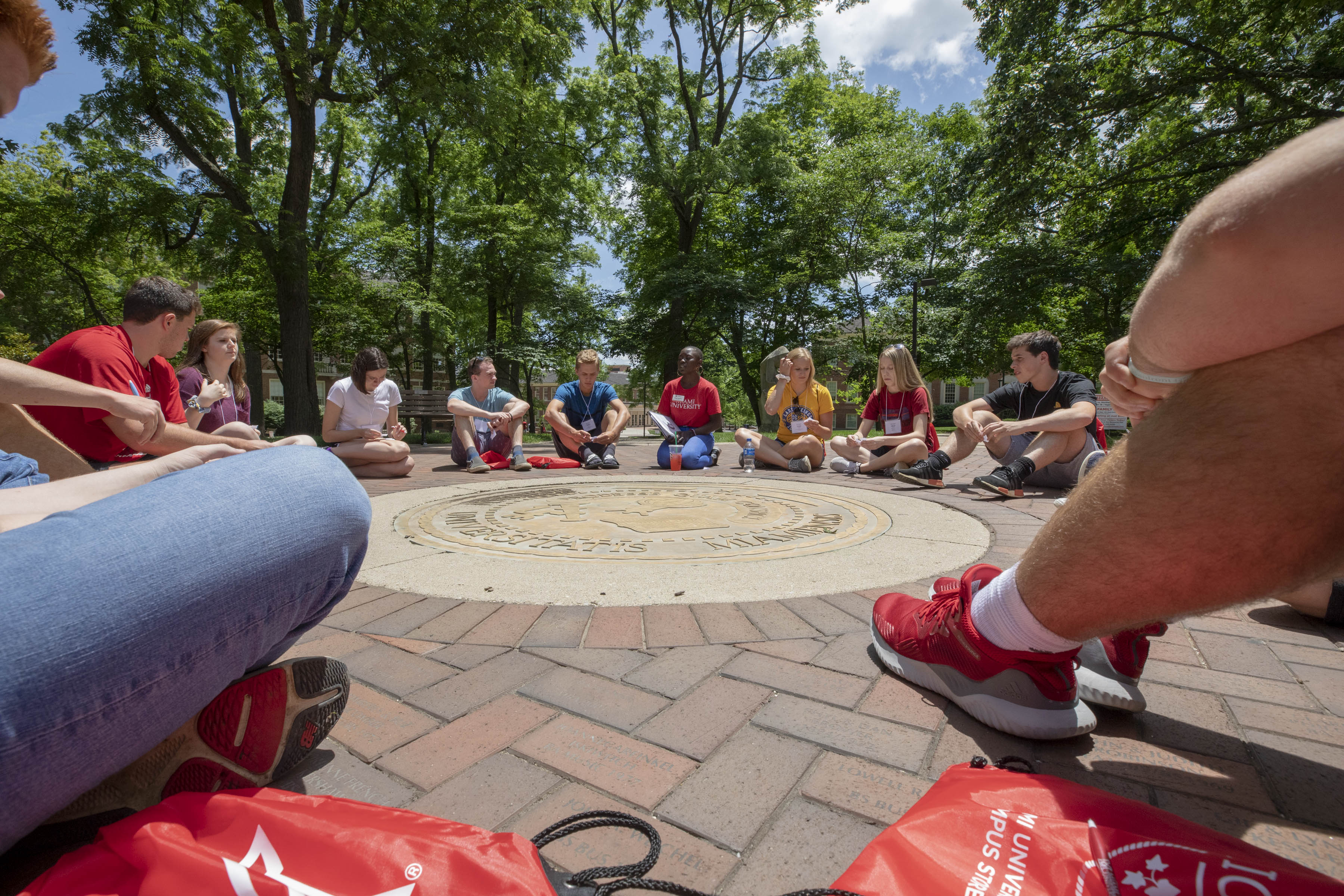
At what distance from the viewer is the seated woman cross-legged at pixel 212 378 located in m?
4.56

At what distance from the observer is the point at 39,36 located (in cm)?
125

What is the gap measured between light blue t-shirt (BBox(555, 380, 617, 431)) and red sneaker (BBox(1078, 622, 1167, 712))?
6.03 metres

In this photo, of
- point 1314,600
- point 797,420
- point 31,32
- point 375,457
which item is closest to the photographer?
point 31,32

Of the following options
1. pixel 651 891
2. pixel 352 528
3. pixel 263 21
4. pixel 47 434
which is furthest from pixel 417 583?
pixel 263 21

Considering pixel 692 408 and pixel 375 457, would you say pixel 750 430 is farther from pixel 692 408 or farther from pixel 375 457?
pixel 375 457

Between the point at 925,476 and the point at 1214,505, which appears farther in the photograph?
the point at 925,476

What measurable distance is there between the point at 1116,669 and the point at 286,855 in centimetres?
172

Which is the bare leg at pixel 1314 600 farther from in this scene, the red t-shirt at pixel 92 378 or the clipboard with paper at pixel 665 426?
the clipboard with paper at pixel 665 426

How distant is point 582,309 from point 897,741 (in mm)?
18305

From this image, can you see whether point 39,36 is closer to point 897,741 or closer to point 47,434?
point 47,434

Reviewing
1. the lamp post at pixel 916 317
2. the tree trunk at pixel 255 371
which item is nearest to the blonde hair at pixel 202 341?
the tree trunk at pixel 255 371

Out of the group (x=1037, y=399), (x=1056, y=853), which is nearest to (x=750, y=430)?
(x=1037, y=399)

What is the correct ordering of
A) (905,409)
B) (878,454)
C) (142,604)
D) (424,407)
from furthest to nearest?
1. (424,407)
2. (878,454)
3. (905,409)
4. (142,604)

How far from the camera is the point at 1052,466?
16.3 feet
